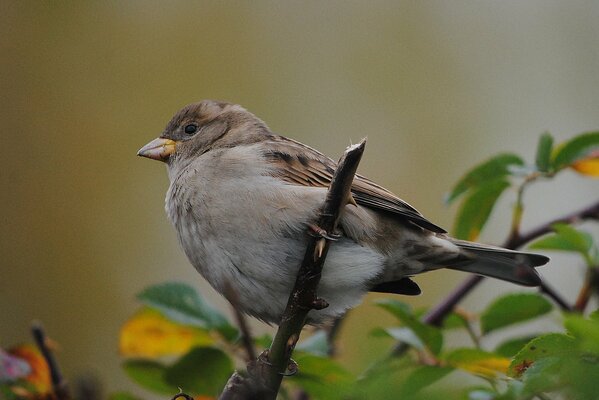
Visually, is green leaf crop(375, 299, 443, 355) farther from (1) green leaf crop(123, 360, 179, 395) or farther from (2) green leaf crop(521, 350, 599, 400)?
(2) green leaf crop(521, 350, 599, 400)

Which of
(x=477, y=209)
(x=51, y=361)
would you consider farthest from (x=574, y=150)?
Answer: (x=51, y=361)

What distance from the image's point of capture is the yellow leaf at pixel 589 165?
2887mm

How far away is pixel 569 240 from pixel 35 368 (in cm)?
157

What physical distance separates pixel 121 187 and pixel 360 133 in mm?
2323

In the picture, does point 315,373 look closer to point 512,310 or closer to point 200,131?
point 512,310

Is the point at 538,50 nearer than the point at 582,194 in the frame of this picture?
No

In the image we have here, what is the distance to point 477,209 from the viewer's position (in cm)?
300

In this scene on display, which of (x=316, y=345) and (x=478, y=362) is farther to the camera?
(x=316, y=345)

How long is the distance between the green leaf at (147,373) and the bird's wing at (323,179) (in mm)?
1027

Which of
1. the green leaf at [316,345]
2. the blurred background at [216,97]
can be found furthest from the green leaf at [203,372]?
the blurred background at [216,97]

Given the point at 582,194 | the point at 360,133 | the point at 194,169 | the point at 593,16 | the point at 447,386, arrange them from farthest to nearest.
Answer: the point at 593,16 → the point at 360,133 → the point at 582,194 → the point at 194,169 → the point at 447,386

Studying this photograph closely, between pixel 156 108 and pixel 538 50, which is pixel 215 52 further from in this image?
pixel 538 50

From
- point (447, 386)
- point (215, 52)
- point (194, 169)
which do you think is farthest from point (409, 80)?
point (447, 386)

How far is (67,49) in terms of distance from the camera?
29.9 ft
